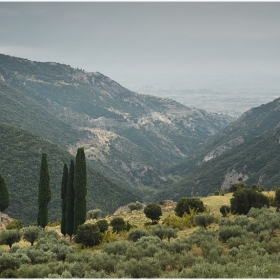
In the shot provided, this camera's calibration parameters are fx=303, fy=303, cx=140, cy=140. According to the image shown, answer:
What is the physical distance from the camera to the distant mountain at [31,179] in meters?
93.0

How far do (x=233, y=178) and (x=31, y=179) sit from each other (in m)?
94.4

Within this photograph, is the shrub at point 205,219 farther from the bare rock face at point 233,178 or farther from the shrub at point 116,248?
the bare rock face at point 233,178

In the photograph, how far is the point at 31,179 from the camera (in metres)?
107

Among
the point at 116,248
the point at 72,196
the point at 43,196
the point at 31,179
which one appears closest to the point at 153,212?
the point at 72,196

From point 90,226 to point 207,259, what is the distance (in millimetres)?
15023

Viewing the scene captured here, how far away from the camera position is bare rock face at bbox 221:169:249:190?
14650cm

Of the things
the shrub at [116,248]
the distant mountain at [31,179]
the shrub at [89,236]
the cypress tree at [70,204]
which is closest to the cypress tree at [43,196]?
the cypress tree at [70,204]

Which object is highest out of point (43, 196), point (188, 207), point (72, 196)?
point (72, 196)

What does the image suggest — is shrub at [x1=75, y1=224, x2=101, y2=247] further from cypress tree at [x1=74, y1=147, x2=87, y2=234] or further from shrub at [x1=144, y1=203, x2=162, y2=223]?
shrub at [x1=144, y1=203, x2=162, y2=223]

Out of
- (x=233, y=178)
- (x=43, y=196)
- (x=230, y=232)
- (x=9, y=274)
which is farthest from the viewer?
(x=233, y=178)

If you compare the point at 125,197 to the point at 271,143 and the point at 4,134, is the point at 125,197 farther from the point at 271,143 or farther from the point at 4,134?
the point at 271,143

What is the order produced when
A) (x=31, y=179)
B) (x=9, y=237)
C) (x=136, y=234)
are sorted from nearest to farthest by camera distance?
(x=136, y=234) < (x=9, y=237) < (x=31, y=179)

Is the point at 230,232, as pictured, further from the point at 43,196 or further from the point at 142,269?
the point at 43,196

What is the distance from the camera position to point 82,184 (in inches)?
1458
